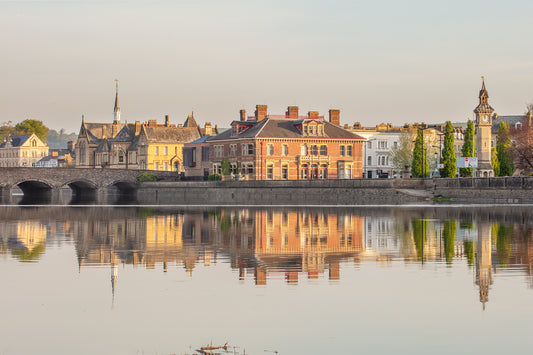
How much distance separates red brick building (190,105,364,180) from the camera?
10394 cm

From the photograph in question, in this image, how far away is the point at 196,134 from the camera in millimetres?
145125

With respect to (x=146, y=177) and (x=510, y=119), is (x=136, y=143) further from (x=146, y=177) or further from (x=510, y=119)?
(x=510, y=119)

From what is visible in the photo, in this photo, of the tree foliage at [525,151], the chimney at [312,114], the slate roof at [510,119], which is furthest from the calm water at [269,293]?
the slate roof at [510,119]

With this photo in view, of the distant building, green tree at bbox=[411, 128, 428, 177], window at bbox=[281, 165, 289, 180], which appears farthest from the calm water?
the distant building

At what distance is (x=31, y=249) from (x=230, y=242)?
7.82 meters

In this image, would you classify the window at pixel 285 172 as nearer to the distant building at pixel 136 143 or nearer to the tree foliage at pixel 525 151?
the tree foliage at pixel 525 151

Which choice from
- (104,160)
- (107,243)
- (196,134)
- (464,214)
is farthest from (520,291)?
(104,160)

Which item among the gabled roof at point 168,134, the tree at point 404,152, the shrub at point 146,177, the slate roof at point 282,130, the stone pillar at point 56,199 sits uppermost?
the gabled roof at point 168,134

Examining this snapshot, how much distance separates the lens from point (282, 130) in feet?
347

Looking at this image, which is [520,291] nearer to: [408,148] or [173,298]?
[173,298]

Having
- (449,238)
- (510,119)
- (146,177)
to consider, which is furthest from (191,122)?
(449,238)

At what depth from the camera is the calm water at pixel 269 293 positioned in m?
15.9

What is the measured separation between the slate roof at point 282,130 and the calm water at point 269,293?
219 ft

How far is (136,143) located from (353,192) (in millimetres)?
70015
